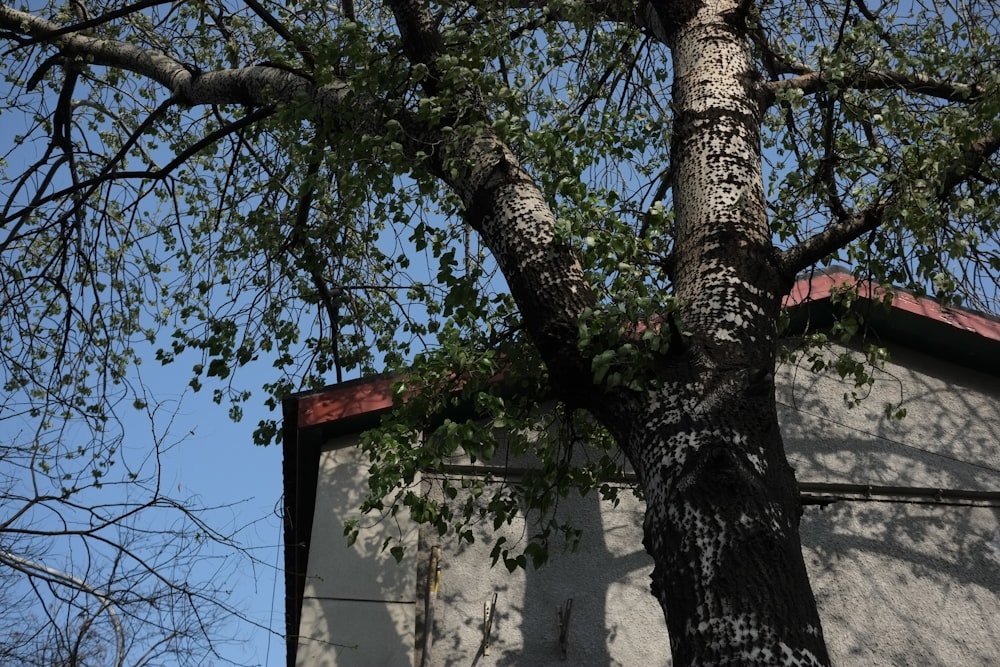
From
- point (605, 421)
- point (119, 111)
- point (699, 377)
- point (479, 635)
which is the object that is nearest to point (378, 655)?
point (479, 635)

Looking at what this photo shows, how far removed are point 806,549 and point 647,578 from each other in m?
1.10

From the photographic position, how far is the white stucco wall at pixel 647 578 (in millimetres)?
6254

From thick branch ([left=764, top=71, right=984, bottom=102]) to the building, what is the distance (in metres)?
1.23

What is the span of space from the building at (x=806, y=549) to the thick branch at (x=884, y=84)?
123cm

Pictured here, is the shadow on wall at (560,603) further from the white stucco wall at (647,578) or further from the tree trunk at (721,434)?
the tree trunk at (721,434)

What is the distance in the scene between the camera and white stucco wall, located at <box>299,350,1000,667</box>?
6.25m

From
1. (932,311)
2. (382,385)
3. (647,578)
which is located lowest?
(647,578)

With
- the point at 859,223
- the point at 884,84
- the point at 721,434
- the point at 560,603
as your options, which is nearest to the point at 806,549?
the point at 560,603

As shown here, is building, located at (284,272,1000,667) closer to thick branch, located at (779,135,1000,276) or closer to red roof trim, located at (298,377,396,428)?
red roof trim, located at (298,377,396,428)

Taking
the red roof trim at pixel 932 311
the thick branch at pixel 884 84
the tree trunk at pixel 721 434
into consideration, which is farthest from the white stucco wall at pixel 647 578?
the tree trunk at pixel 721 434

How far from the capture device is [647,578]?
6508 mm

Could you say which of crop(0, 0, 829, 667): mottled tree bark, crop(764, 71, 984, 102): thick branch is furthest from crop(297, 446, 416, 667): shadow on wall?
crop(764, 71, 984, 102): thick branch

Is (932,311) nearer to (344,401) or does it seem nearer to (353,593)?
(344,401)

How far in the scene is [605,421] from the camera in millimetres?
3852
